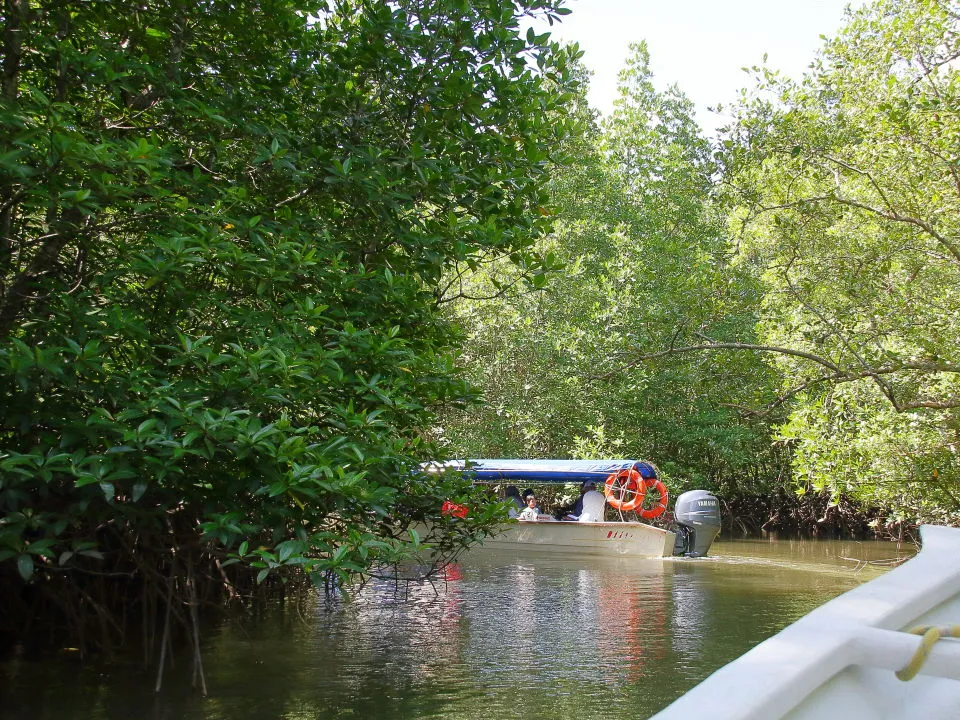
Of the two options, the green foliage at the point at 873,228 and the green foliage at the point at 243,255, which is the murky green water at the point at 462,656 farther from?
the green foliage at the point at 873,228

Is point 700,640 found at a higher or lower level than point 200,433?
lower

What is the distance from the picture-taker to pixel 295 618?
973 centimetres

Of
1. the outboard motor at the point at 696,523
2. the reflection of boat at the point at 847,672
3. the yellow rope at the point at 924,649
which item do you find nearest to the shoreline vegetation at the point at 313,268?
the reflection of boat at the point at 847,672

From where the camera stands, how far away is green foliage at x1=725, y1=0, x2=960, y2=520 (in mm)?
9648

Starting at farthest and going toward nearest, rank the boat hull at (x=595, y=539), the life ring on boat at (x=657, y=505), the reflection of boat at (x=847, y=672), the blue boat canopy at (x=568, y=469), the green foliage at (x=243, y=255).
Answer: the life ring on boat at (x=657, y=505), the blue boat canopy at (x=568, y=469), the boat hull at (x=595, y=539), the green foliage at (x=243, y=255), the reflection of boat at (x=847, y=672)

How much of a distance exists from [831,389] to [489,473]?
325 inches

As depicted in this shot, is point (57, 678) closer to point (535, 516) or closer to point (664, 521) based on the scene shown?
point (535, 516)

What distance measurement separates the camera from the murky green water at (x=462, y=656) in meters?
6.34

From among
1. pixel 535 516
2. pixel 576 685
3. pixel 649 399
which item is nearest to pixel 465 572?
pixel 535 516

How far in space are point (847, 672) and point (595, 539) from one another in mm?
15441

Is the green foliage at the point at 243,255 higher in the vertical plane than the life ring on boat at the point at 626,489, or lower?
higher

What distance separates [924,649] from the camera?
183 cm

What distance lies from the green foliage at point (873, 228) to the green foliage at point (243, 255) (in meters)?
3.66

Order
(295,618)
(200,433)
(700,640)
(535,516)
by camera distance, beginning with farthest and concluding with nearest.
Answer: (535,516)
(295,618)
(700,640)
(200,433)
